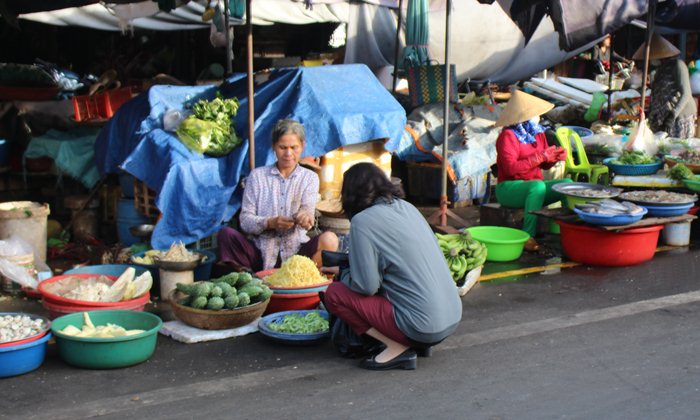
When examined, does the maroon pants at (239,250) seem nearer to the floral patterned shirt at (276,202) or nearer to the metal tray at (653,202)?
the floral patterned shirt at (276,202)

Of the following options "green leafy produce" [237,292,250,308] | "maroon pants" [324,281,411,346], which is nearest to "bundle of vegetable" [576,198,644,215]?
"maroon pants" [324,281,411,346]

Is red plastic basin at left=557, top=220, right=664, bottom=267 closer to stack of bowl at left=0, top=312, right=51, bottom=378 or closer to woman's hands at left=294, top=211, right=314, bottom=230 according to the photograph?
woman's hands at left=294, top=211, right=314, bottom=230

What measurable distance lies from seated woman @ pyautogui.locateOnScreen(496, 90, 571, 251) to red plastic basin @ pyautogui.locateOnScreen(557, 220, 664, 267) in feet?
2.07

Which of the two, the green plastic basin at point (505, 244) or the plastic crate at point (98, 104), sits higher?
the plastic crate at point (98, 104)

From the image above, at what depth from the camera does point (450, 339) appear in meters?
5.67

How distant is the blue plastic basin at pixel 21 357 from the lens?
15.9 feet

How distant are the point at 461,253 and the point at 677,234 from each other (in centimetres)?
279

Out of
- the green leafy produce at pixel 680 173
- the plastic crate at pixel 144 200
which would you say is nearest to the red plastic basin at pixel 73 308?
the plastic crate at pixel 144 200

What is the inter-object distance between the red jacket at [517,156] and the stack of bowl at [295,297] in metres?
3.21

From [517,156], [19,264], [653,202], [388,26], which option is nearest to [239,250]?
[19,264]

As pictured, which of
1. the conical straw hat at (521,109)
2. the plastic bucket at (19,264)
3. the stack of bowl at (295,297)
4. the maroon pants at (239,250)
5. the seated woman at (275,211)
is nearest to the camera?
the stack of bowl at (295,297)

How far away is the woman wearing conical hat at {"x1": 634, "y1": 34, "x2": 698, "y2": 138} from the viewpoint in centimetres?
1182

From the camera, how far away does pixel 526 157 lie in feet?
28.0

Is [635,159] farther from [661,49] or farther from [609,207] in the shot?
[661,49]
